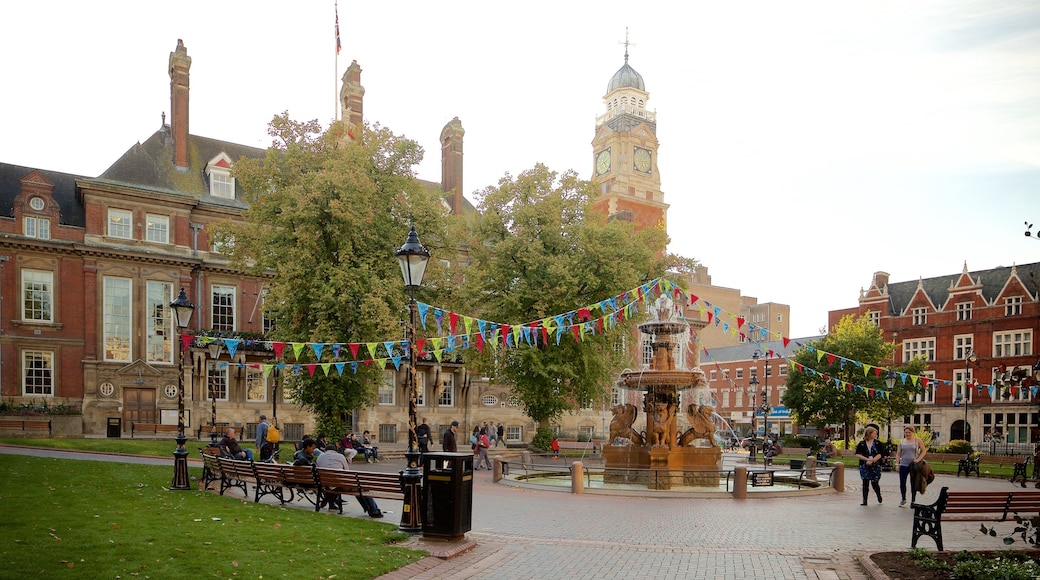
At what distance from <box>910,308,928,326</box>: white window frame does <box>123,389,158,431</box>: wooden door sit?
5702 cm

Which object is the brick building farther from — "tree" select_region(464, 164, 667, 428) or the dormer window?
the dormer window

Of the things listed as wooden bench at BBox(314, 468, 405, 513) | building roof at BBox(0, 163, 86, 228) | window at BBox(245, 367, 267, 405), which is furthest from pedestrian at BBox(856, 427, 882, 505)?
building roof at BBox(0, 163, 86, 228)

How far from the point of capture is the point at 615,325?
3725 cm

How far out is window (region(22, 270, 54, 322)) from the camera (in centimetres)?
4053

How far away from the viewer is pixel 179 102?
4547 centimetres

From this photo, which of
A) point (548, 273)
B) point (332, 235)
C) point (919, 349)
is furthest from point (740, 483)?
point (919, 349)

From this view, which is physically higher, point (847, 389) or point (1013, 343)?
point (1013, 343)

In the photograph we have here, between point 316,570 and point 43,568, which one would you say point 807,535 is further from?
point 43,568

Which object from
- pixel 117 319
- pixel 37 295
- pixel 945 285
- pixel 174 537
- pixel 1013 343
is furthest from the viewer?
pixel 945 285

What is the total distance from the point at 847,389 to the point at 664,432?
29363mm

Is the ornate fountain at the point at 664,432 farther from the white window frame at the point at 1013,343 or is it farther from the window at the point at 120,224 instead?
the white window frame at the point at 1013,343

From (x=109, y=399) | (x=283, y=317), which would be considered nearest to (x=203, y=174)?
(x=109, y=399)

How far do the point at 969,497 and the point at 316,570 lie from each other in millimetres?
10315

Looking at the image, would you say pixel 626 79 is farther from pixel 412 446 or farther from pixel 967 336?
pixel 412 446
